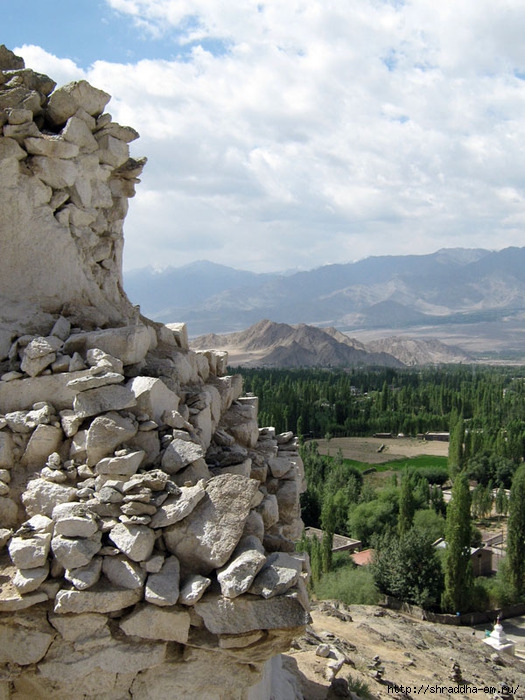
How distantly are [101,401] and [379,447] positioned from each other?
5350 cm

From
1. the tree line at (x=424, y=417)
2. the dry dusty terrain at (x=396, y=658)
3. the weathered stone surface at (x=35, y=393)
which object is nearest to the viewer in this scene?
the weathered stone surface at (x=35, y=393)

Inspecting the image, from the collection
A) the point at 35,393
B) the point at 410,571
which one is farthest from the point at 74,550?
the point at 410,571

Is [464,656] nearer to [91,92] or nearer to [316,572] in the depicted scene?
[316,572]

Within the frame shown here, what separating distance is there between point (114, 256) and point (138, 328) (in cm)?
160

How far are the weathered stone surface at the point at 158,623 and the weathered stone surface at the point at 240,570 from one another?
1.11ft

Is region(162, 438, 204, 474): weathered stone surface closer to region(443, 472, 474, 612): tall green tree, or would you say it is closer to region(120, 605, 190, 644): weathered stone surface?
region(120, 605, 190, 644): weathered stone surface

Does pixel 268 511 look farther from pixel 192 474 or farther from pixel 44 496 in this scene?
pixel 44 496

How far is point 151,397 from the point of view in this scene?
203 inches

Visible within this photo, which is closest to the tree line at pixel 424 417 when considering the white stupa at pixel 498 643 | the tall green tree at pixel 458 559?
the tall green tree at pixel 458 559

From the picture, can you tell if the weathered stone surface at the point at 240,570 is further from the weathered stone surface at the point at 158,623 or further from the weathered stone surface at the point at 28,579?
the weathered stone surface at the point at 28,579

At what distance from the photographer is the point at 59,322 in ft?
19.2

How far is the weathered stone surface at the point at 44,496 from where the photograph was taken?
4672 millimetres

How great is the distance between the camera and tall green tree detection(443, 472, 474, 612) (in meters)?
24.2

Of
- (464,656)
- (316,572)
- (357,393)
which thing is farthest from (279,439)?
(357,393)
